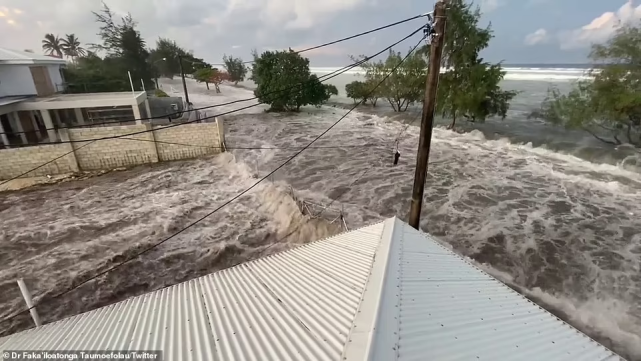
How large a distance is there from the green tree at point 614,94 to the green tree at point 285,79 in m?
21.4

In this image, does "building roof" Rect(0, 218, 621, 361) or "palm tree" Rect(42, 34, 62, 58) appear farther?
"palm tree" Rect(42, 34, 62, 58)

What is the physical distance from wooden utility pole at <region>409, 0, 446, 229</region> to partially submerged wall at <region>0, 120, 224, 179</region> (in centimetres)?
1350

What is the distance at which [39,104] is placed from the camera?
1702cm

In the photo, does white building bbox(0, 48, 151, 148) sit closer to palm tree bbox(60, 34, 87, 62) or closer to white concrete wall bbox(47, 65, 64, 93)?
white concrete wall bbox(47, 65, 64, 93)

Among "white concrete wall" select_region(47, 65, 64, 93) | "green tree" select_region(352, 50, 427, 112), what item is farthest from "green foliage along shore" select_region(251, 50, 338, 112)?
"white concrete wall" select_region(47, 65, 64, 93)

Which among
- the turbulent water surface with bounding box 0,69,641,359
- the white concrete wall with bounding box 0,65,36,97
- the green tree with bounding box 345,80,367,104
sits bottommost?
the turbulent water surface with bounding box 0,69,641,359

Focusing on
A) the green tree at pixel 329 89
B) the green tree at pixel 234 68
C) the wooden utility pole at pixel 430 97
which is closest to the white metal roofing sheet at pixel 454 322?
the wooden utility pole at pixel 430 97

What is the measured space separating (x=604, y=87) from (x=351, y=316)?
2051cm

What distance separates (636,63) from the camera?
15047 millimetres

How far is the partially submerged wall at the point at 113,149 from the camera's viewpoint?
46.9ft

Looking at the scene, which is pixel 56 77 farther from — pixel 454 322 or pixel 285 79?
pixel 454 322

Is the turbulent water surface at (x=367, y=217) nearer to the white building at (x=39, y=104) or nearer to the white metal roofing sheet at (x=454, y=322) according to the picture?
the white metal roofing sheet at (x=454, y=322)

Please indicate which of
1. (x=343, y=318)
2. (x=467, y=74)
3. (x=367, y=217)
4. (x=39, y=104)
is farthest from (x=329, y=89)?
(x=343, y=318)

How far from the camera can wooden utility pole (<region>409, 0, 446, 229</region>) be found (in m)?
5.38
